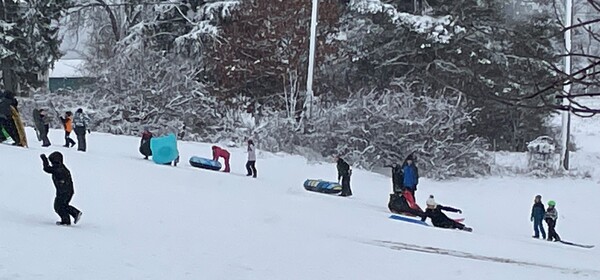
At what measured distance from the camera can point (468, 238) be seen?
631 inches

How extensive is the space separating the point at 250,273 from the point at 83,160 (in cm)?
1102

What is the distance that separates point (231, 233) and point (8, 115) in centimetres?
929

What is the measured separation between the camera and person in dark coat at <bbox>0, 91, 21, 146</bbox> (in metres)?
19.8

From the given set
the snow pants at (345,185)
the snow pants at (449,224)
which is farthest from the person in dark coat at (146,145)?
the snow pants at (449,224)

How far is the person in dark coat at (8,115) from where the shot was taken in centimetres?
1977

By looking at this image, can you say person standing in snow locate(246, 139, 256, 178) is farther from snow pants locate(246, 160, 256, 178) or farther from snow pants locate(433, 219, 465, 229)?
snow pants locate(433, 219, 465, 229)

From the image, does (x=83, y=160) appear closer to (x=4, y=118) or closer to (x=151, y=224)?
(x=4, y=118)

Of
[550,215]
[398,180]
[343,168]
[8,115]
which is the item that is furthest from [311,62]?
[550,215]

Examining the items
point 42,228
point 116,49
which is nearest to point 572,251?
point 42,228

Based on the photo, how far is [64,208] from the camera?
460 inches

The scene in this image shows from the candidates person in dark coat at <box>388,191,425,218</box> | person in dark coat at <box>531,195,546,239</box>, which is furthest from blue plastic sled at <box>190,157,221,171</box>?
person in dark coat at <box>531,195,546,239</box>

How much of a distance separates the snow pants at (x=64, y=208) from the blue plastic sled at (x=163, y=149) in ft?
33.3

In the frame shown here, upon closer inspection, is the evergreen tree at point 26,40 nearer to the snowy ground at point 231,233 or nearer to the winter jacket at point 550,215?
the snowy ground at point 231,233

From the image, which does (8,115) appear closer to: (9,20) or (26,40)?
(26,40)
